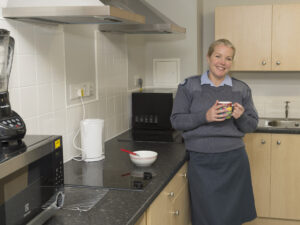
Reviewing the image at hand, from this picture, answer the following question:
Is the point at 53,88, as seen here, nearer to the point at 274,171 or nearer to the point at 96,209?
the point at 96,209

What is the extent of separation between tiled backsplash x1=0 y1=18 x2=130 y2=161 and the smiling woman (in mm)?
592

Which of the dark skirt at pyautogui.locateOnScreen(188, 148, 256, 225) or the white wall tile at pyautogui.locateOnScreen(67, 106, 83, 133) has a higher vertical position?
the white wall tile at pyautogui.locateOnScreen(67, 106, 83, 133)

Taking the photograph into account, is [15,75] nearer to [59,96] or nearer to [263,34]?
[59,96]

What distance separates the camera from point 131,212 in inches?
59.6

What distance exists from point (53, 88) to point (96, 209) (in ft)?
2.71

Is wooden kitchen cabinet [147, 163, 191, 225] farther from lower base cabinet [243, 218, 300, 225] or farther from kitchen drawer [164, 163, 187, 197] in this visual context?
lower base cabinet [243, 218, 300, 225]

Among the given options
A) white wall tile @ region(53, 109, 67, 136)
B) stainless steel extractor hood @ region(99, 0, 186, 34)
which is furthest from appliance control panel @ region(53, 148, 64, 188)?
stainless steel extractor hood @ region(99, 0, 186, 34)

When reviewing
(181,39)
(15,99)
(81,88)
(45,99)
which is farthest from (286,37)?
(15,99)

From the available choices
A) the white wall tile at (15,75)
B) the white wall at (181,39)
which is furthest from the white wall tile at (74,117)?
the white wall at (181,39)

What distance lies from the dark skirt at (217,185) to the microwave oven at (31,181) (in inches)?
46.4

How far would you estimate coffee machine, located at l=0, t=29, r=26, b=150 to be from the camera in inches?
51.2

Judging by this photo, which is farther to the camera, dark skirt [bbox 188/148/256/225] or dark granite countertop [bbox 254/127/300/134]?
dark granite countertop [bbox 254/127/300/134]

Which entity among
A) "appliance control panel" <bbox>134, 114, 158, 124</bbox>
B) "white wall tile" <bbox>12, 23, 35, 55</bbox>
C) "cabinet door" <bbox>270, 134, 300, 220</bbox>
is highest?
"white wall tile" <bbox>12, 23, 35, 55</bbox>

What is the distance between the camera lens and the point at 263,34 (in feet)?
10.8
